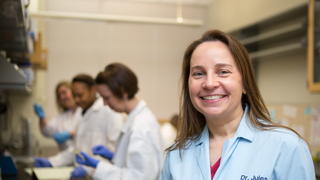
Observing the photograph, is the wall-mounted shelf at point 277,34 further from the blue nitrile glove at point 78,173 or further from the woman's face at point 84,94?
the blue nitrile glove at point 78,173

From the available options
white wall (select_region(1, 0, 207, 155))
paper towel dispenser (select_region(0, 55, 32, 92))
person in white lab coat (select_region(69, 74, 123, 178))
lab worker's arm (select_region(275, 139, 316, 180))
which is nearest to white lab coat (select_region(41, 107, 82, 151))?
white wall (select_region(1, 0, 207, 155))

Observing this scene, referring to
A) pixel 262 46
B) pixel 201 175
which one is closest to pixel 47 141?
pixel 262 46

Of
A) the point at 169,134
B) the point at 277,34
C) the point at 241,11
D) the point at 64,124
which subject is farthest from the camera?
the point at 241,11

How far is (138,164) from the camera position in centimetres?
183

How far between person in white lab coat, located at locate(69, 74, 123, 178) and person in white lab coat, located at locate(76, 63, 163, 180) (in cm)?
44

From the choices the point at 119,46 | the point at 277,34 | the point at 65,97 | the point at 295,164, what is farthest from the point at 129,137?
the point at 119,46

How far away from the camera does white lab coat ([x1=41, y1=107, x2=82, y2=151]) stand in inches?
141

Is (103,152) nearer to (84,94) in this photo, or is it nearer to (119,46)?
(84,94)

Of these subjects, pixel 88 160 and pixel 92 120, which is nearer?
pixel 88 160

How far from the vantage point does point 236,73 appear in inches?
46.9

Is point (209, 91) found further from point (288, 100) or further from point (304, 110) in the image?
point (288, 100)

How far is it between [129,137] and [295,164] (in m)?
1.02

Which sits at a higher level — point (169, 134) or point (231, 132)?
point (231, 132)

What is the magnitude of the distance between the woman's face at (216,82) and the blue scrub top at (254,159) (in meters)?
0.09
